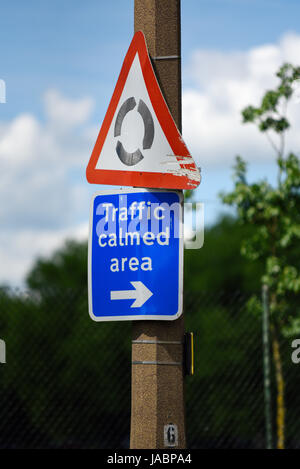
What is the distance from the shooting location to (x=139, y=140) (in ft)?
11.2

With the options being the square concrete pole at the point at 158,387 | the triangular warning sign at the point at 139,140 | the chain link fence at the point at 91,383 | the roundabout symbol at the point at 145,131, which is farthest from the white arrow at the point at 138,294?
the chain link fence at the point at 91,383

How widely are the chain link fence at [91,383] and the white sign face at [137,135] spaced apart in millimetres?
3703

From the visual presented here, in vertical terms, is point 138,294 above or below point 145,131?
below

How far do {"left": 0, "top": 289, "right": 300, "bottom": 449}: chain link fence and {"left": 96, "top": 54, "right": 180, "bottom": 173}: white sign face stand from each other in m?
3.70

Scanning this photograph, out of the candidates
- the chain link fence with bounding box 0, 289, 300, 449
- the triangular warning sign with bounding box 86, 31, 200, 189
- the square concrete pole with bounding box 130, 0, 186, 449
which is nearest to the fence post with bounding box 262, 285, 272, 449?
the chain link fence with bounding box 0, 289, 300, 449

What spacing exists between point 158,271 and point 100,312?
0.37 m

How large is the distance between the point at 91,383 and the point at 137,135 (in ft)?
16.0

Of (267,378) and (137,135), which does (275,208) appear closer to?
(267,378)

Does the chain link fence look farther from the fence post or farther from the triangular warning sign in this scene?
the triangular warning sign

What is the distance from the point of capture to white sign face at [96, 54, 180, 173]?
3.38m

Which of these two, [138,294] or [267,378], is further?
[267,378]

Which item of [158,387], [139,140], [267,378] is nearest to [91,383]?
[267,378]

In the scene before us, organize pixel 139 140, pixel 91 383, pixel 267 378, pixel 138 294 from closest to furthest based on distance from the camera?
pixel 138 294, pixel 139 140, pixel 267 378, pixel 91 383

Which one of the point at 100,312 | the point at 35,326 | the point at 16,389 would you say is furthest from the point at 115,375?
the point at 100,312
